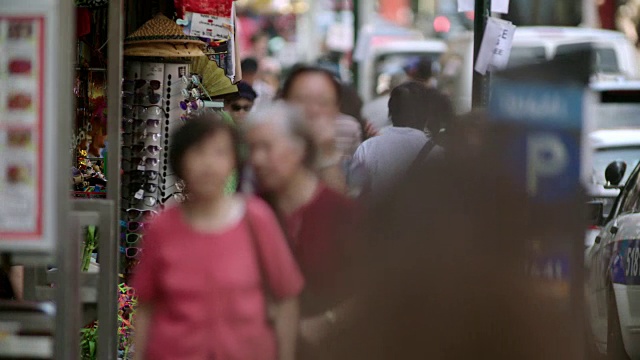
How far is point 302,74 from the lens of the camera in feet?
16.6

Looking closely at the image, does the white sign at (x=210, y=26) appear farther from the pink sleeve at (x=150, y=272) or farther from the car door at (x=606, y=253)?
the pink sleeve at (x=150, y=272)

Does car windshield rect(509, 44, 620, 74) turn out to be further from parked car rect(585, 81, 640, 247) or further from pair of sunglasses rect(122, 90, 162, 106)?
pair of sunglasses rect(122, 90, 162, 106)

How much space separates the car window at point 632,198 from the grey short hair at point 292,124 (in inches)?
211

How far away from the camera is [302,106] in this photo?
492 centimetres

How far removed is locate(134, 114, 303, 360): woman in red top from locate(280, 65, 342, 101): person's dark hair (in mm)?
322

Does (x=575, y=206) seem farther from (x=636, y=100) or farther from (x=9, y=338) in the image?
(x=636, y=100)

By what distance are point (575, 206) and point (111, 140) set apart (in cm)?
179

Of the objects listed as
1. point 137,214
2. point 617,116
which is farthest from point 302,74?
point 617,116

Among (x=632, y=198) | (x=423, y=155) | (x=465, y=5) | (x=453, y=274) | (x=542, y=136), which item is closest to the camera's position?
(x=453, y=274)

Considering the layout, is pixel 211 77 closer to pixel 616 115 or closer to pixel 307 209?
pixel 307 209

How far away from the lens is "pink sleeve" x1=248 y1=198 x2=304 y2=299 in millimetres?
4734

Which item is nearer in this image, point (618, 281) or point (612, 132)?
point (618, 281)

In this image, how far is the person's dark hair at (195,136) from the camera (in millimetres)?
4832

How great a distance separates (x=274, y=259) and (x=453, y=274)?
2.04 feet
